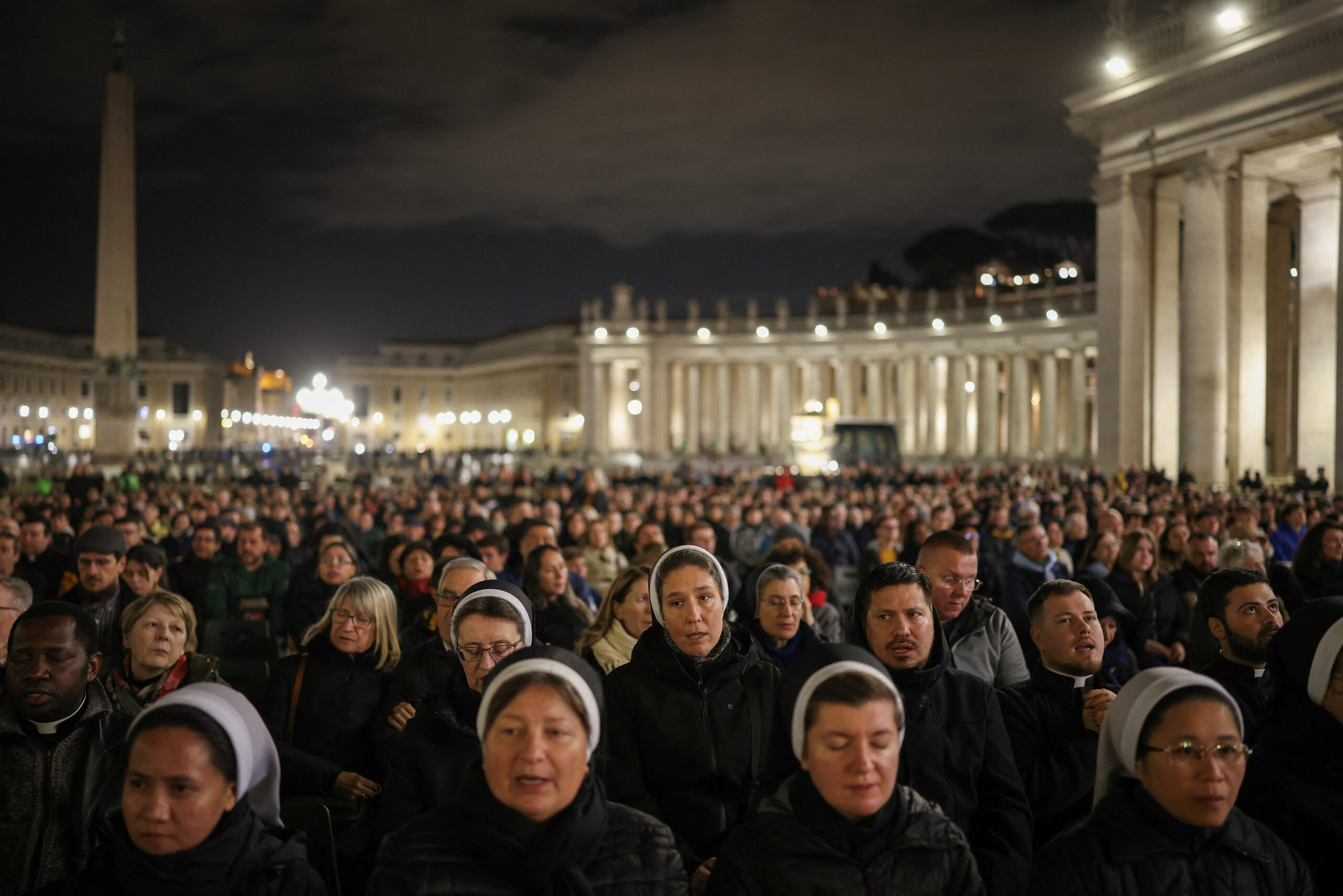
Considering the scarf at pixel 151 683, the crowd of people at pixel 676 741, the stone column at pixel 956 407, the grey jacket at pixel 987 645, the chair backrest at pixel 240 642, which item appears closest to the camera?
the crowd of people at pixel 676 741

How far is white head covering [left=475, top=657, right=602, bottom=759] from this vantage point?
3.18 meters

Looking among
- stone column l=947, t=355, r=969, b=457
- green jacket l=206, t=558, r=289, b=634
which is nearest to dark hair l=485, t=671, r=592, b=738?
green jacket l=206, t=558, r=289, b=634

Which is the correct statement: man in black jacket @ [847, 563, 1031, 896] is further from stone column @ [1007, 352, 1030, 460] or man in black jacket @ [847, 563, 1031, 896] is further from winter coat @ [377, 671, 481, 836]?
stone column @ [1007, 352, 1030, 460]

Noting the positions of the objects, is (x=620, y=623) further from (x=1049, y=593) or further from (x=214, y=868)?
(x=214, y=868)

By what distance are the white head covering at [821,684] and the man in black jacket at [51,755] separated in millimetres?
2581

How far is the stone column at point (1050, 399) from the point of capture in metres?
62.6

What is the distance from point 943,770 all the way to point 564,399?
10517 cm

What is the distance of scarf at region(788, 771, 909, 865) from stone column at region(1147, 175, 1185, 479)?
3272 cm

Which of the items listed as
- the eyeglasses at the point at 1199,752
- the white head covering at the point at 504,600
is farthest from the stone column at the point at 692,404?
the eyeglasses at the point at 1199,752

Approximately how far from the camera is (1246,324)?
30.8m

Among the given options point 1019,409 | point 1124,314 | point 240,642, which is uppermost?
point 1124,314

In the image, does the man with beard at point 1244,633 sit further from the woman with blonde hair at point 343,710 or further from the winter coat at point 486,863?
the woman with blonde hair at point 343,710

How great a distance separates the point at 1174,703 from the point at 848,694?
1019 mm

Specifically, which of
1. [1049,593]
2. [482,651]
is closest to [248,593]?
[482,651]
